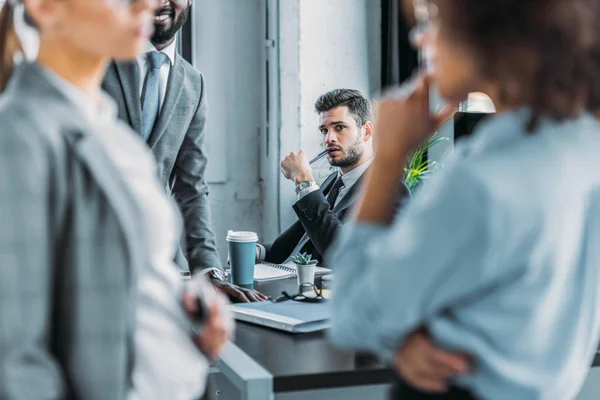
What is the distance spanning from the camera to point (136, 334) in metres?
0.74

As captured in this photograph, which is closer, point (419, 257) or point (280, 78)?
point (419, 257)

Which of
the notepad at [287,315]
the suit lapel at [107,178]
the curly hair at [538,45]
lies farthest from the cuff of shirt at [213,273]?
the curly hair at [538,45]

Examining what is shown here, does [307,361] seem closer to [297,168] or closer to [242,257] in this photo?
[242,257]

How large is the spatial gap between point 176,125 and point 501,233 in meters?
1.28

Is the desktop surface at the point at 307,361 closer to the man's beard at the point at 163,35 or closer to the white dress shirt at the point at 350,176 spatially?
the man's beard at the point at 163,35

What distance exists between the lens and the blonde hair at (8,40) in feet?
2.65

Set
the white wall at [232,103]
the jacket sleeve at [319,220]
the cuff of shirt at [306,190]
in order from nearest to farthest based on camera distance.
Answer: the jacket sleeve at [319,220] → the cuff of shirt at [306,190] → the white wall at [232,103]

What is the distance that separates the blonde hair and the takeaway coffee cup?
3.95 feet

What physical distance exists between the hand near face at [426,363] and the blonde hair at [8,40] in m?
0.54

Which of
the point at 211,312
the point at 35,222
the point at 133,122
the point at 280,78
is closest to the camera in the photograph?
the point at 35,222

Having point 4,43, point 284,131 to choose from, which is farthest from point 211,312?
point 284,131

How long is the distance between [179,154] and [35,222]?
1.22 m

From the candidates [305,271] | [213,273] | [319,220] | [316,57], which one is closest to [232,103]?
[316,57]

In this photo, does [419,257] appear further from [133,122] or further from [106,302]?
[133,122]
